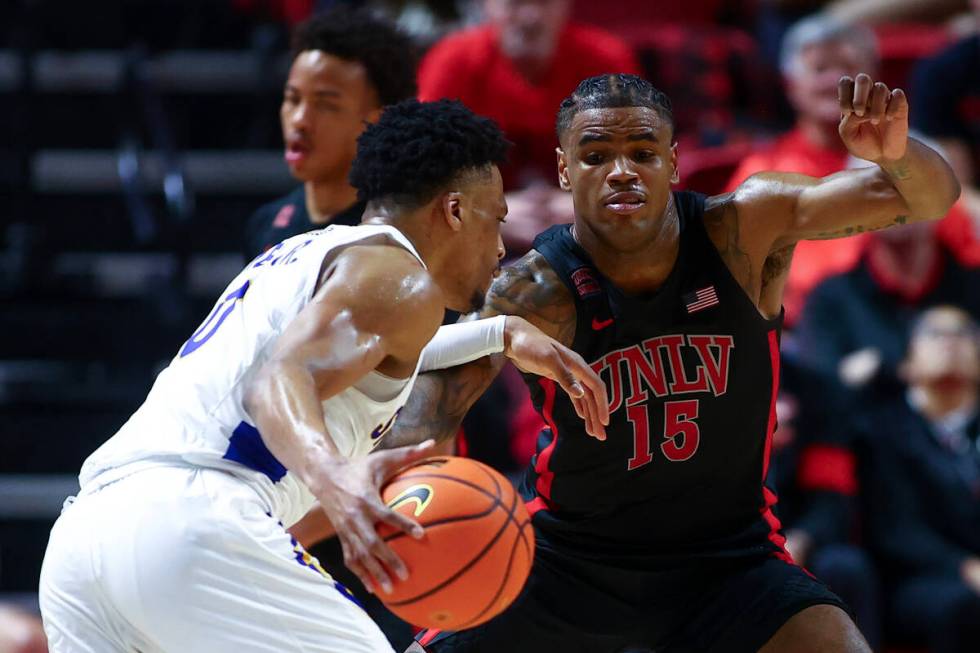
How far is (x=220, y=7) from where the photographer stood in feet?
28.4

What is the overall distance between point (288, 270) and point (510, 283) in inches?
45.7

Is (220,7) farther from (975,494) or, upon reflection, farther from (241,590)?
(241,590)

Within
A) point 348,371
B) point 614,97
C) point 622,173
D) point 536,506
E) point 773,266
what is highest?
point 614,97

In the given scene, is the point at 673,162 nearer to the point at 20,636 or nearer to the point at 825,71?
the point at 20,636

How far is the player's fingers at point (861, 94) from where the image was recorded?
3938 mm

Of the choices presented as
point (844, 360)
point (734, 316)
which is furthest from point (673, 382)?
point (844, 360)

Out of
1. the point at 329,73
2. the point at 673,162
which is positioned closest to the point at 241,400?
the point at 673,162

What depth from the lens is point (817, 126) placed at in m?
7.71

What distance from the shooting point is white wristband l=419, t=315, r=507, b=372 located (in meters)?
4.07

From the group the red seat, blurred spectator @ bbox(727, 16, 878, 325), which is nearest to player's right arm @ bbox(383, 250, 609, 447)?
blurred spectator @ bbox(727, 16, 878, 325)

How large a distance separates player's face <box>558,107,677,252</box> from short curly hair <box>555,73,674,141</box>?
0.02 meters

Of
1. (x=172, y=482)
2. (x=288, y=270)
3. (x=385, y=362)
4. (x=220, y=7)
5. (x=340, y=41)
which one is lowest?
(x=172, y=482)

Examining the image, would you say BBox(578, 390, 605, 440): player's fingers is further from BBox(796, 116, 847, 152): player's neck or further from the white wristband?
BBox(796, 116, 847, 152): player's neck

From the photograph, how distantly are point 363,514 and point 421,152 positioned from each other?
45.9 inches
